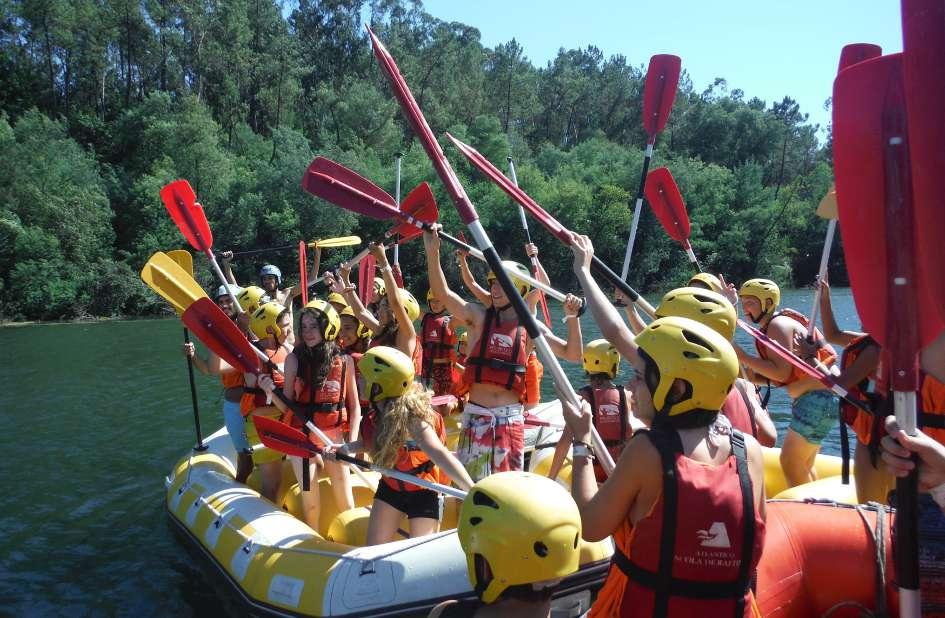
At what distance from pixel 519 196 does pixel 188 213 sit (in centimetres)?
407

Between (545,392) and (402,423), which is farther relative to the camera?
(545,392)

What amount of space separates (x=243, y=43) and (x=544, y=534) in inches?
1980

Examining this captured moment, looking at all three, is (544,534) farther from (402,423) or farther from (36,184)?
(36,184)

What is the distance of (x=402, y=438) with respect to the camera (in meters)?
3.46

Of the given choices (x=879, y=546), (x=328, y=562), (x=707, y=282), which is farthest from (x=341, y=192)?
(x=879, y=546)

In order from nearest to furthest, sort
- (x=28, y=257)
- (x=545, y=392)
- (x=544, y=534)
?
(x=544, y=534)
(x=545, y=392)
(x=28, y=257)

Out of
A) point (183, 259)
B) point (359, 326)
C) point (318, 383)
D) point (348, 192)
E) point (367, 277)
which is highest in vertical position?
point (348, 192)

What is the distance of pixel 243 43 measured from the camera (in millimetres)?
46281

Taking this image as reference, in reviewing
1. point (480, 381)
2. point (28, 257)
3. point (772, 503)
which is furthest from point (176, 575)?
point (28, 257)

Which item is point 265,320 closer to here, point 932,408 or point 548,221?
point 548,221

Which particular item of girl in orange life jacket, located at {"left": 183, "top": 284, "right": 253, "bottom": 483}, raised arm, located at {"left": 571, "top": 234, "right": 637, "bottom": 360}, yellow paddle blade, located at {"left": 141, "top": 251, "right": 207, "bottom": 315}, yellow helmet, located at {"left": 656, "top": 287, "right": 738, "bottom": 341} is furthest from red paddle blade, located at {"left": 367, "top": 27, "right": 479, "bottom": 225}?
girl in orange life jacket, located at {"left": 183, "top": 284, "right": 253, "bottom": 483}

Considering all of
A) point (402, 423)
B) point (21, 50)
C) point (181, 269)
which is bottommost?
point (402, 423)

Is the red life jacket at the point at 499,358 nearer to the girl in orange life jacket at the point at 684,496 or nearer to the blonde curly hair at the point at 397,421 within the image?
the blonde curly hair at the point at 397,421

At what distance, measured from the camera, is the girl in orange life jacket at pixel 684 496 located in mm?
1828
